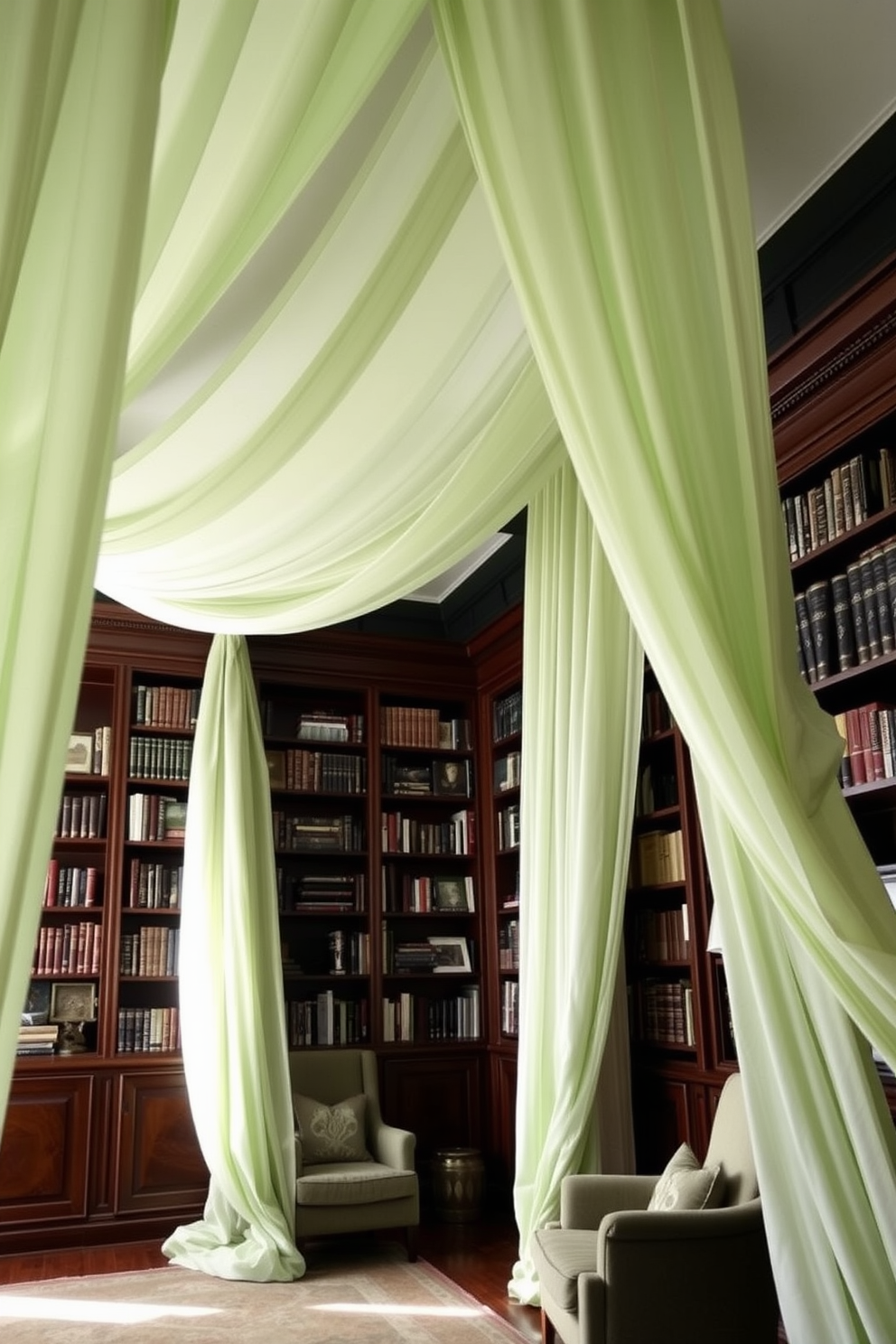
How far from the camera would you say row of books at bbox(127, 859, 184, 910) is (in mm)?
5582

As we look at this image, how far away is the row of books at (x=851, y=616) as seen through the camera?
3.31m

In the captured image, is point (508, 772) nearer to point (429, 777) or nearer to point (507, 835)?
point (507, 835)

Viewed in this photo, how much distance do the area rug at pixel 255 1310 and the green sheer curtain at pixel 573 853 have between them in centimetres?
35

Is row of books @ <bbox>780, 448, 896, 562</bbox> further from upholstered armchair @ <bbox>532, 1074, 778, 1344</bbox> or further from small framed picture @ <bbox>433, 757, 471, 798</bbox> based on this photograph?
small framed picture @ <bbox>433, 757, 471, 798</bbox>

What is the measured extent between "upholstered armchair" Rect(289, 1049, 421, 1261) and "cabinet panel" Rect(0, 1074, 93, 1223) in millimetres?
993

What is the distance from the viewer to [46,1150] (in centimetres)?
514

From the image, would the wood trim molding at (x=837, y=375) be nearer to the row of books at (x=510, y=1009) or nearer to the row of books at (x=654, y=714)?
the row of books at (x=654, y=714)

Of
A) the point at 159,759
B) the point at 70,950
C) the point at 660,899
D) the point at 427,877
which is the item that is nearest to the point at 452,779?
the point at 427,877

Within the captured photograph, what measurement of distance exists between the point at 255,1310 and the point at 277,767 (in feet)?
8.76

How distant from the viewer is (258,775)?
17.8 feet

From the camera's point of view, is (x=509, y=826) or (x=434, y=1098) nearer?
(x=434, y=1098)

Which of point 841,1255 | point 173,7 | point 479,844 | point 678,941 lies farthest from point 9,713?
point 479,844

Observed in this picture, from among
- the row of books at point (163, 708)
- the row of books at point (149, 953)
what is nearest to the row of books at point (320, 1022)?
the row of books at point (149, 953)

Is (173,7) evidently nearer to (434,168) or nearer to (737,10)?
(434,168)
